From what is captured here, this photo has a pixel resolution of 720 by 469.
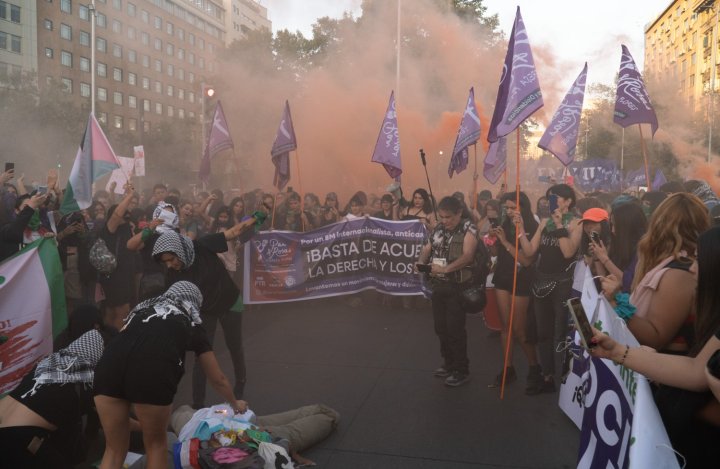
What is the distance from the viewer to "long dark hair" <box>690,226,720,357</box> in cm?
200

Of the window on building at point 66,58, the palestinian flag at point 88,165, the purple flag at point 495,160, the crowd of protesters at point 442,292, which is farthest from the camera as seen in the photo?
the window on building at point 66,58

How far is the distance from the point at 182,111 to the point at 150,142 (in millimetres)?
37978

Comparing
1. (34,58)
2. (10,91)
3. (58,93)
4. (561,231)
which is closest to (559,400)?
(561,231)

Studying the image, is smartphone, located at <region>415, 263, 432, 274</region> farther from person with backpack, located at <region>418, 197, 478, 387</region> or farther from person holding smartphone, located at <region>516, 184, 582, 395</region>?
person holding smartphone, located at <region>516, 184, 582, 395</region>

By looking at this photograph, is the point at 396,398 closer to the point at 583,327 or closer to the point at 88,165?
the point at 583,327

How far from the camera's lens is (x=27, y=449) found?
297 centimetres

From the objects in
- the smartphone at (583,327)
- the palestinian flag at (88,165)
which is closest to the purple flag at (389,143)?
the palestinian flag at (88,165)

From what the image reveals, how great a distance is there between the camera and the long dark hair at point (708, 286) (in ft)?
6.57

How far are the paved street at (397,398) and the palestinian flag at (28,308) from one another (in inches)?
48.4

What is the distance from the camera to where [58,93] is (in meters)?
33.8

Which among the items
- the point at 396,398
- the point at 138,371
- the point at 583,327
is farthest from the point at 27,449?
the point at 396,398

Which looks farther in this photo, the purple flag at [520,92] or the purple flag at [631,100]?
the purple flag at [631,100]

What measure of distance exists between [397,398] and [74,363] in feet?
9.04

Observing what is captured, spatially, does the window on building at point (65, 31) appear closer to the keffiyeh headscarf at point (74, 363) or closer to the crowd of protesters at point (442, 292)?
the crowd of protesters at point (442, 292)
